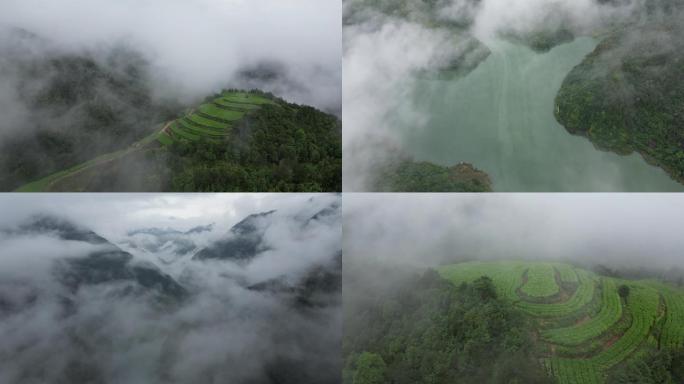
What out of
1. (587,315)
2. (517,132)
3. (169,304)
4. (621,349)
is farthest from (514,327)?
(169,304)

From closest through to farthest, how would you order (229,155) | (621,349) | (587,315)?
(621,349), (587,315), (229,155)

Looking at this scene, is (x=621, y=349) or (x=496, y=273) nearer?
(x=621, y=349)

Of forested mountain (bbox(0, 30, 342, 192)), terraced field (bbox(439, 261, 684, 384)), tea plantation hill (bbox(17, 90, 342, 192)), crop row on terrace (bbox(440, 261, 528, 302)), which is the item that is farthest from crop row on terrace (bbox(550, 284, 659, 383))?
forested mountain (bbox(0, 30, 342, 192))

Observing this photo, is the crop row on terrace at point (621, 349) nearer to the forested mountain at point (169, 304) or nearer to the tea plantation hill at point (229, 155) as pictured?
the forested mountain at point (169, 304)

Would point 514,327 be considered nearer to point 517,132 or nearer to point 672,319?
point 672,319

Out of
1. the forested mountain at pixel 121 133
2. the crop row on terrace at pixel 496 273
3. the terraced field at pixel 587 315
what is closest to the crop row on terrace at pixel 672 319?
the terraced field at pixel 587 315

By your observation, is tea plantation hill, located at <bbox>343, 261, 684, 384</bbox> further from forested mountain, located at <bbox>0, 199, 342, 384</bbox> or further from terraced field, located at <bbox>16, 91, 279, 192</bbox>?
terraced field, located at <bbox>16, 91, 279, 192</bbox>

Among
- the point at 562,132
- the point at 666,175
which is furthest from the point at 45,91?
the point at 666,175

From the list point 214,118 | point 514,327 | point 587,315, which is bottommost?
point 514,327

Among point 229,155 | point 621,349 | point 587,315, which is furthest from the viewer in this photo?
point 229,155
